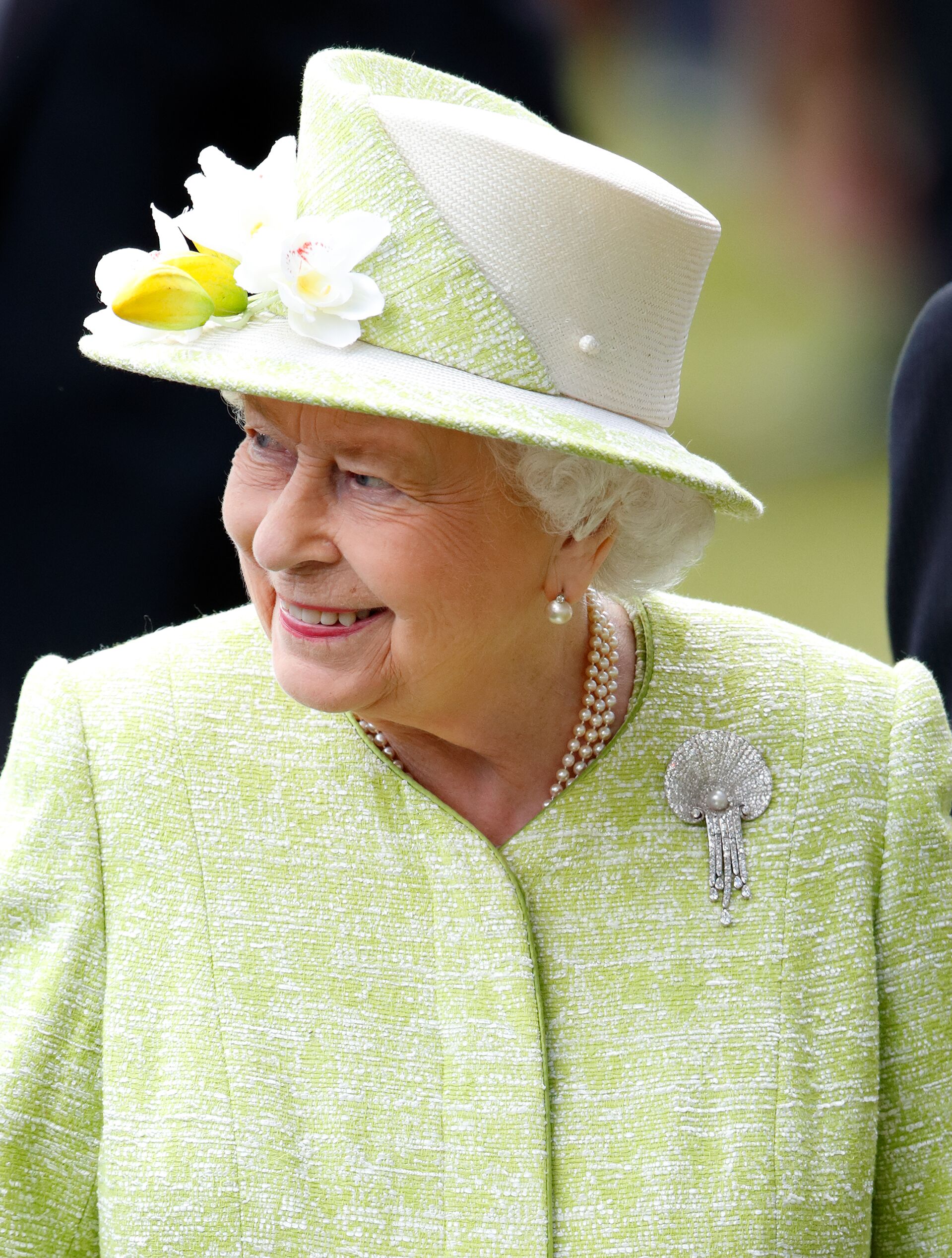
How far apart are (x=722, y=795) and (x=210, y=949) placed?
666mm

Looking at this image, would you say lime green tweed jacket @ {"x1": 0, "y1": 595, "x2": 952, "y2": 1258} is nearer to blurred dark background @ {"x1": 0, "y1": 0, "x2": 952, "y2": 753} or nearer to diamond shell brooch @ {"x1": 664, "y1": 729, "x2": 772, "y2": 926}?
diamond shell brooch @ {"x1": 664, "y1": 729, "x2": 772, "y2": 926}

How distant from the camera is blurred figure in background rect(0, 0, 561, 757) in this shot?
9.39ft

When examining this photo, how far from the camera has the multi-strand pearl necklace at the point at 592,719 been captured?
2.04m

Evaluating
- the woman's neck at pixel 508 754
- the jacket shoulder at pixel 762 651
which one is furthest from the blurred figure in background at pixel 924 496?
the woman's neck at pixel 508 754

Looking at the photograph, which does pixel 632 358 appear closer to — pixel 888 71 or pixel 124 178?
pixel 124 178

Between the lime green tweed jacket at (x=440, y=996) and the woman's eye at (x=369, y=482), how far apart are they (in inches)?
16.4

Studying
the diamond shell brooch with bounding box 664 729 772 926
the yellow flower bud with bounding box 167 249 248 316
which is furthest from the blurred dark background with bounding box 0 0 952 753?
the yellow flower bud with bounding box 167 249 248 316

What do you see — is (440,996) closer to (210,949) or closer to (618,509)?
(210,949)

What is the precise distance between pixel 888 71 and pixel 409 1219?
17.3 feet

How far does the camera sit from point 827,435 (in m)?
6.45

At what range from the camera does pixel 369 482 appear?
1724mm

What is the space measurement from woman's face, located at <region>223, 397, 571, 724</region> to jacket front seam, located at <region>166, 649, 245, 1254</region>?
24 centimetres

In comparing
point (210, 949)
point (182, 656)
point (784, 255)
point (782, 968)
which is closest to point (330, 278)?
point (182, 656)

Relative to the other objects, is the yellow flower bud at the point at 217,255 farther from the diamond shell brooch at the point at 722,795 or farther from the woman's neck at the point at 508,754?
the diamond shell brooch at the point at 722,795
